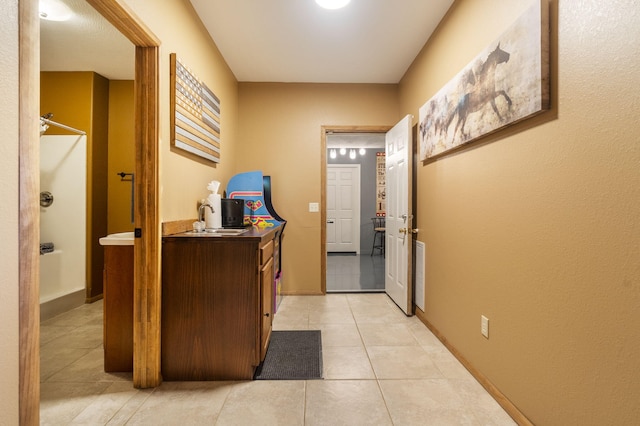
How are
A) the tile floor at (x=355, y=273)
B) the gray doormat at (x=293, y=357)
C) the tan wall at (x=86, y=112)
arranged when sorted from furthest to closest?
the tile floor at (x=355, y=273) < the tan wall at (x=86, y=112) < the gray doormat at (x=293, y=357)

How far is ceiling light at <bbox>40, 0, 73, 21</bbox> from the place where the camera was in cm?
243

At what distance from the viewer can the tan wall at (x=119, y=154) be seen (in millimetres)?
3799

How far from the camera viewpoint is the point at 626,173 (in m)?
1.06

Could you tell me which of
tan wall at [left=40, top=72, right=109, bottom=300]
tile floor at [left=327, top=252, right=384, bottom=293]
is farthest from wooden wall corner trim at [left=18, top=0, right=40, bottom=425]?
tile floor at [left=327, top=252, right=384, bottom=293]

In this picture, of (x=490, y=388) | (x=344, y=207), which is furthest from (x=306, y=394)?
(x=344, y=207)

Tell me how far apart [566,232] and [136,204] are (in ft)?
7.10

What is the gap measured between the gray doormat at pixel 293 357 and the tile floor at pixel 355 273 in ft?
4.65

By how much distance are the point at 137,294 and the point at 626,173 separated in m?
2.31

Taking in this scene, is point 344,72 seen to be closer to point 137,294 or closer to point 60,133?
point 137,294

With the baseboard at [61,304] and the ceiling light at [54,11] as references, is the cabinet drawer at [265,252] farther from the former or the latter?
the ceiling light at [54,11]

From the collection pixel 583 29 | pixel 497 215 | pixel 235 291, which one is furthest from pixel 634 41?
pixel 235 291

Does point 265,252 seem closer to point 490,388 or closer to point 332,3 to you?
point 490,388

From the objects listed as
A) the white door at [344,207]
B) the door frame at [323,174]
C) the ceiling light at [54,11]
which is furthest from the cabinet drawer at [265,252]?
the white door at [344,207]

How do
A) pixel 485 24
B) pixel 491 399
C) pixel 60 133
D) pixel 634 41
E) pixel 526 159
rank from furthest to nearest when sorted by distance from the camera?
1. pixel 60 133
2. pixel 485 24
3. pixel 491 399
4. pixel 526 159
5. pixel 634 41
